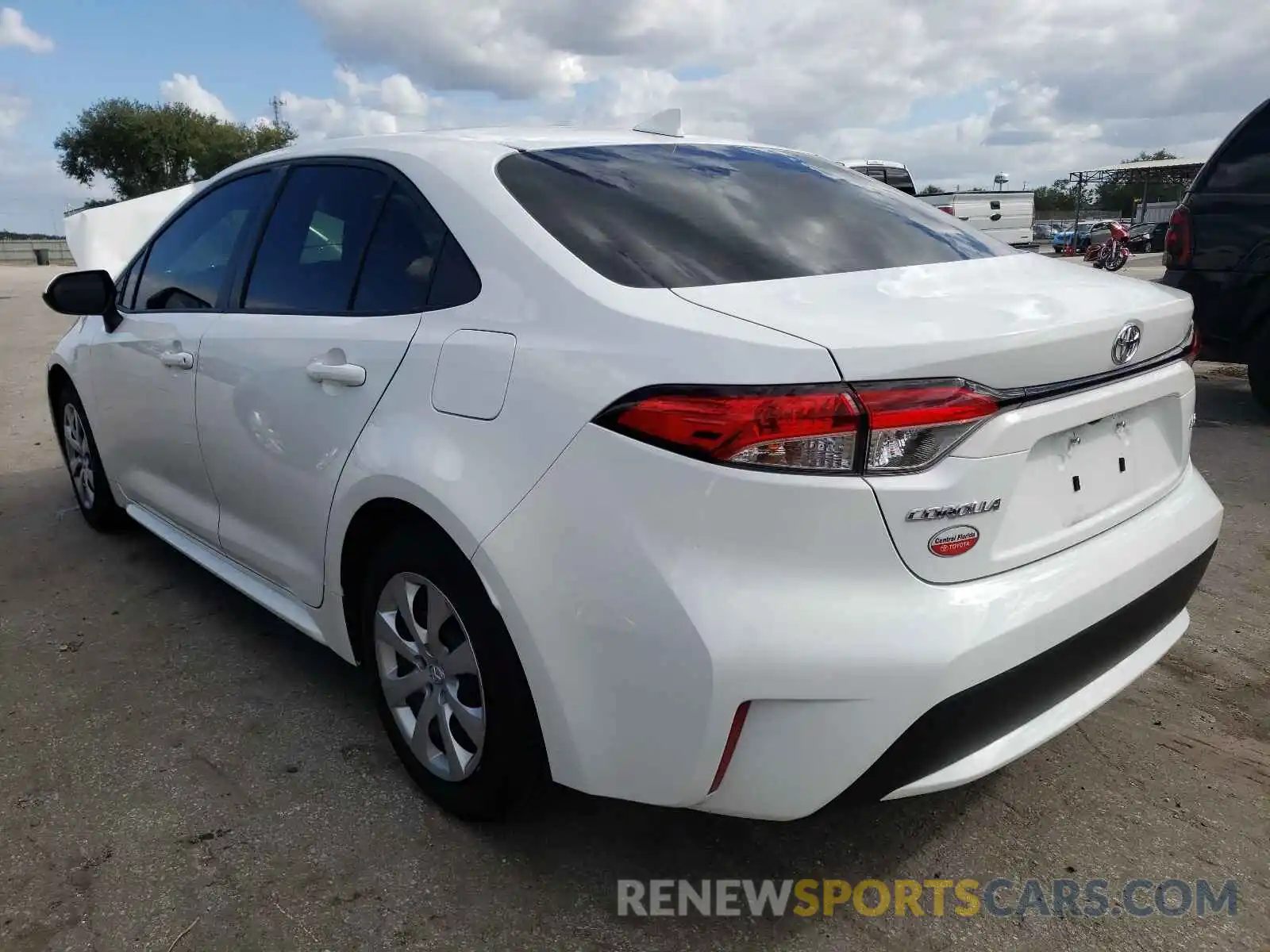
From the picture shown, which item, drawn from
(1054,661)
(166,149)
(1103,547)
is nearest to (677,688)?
(1054,661)

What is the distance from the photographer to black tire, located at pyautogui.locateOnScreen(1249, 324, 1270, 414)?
5.86 meters

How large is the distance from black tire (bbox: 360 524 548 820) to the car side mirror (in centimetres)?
209

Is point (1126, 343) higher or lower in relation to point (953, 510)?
higher

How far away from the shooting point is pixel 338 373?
7.82 ft

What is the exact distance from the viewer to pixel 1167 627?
232 centimetres

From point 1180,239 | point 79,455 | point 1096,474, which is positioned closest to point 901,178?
point 1180,239

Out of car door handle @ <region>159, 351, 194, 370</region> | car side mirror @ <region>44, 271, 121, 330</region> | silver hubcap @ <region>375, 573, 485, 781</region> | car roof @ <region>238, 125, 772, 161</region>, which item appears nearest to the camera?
silver hubcap @ <region>375, 573, 485, 781</region>

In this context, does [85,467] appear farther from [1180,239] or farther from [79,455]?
[1180,239]

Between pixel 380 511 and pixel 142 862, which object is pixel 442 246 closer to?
pixel 380 511

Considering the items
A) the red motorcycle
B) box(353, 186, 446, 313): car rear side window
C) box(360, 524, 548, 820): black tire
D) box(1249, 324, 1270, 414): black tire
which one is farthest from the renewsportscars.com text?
the red motorcycle

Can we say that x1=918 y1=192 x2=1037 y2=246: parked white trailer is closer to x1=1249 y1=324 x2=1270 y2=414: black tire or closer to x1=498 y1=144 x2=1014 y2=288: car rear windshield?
x1=1249 y1=324 x2=1270 y2=414: black tire

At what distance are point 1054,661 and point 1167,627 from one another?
26.0 inches

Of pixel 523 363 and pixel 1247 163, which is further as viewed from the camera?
pixel 1247 163

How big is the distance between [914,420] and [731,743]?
64cm
